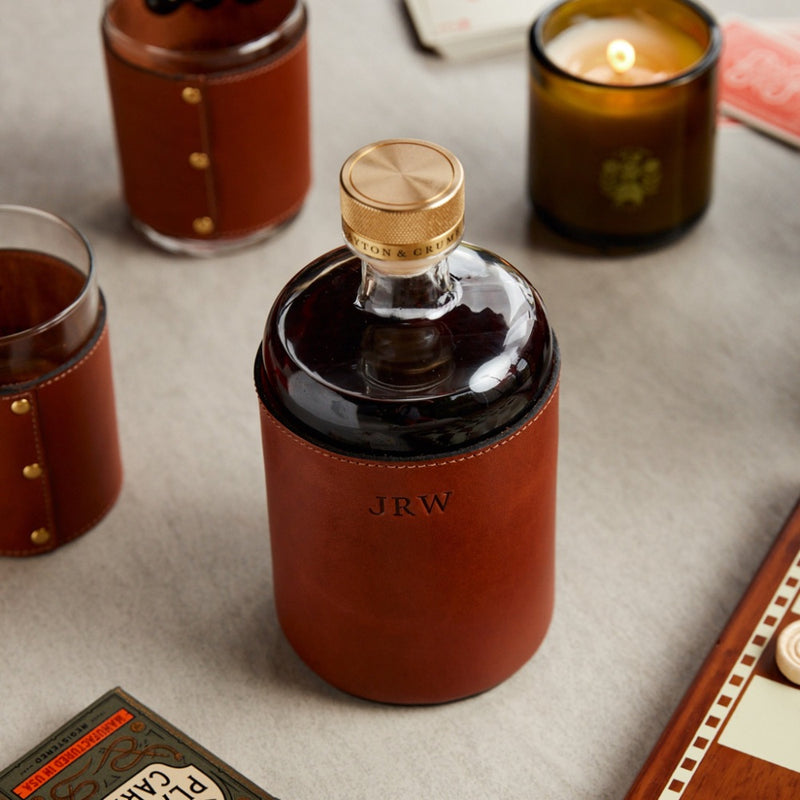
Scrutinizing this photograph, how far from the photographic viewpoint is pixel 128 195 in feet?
3.65

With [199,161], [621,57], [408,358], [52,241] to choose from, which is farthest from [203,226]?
[408,358]

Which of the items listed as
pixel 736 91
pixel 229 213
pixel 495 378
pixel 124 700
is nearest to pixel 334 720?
pixel 124 700

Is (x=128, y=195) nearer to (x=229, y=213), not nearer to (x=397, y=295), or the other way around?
(x=229, y=213)

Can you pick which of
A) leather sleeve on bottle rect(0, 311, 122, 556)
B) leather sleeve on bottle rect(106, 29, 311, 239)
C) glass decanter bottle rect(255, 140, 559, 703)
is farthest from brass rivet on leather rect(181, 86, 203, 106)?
glass decanter bottle rect(255, 140, 559, 703)

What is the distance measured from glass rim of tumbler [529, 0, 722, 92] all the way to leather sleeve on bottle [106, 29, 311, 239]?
172 mm

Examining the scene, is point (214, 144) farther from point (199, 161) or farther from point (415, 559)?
point (415, 559)

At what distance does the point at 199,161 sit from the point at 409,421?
44 cm

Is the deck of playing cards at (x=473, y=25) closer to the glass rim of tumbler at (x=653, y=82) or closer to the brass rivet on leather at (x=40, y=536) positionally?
the glass rim of tumbler at (x=653, y=82)

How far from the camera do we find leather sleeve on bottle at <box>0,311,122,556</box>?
2.72ft

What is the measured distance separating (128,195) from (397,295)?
0.47 meters

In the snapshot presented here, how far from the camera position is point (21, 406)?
820mm

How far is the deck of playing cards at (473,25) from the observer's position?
129 centimetres

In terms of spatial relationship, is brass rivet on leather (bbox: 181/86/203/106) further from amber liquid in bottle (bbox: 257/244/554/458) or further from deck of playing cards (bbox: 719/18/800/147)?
deck of playing cards (bbox: 719/18/800/147)

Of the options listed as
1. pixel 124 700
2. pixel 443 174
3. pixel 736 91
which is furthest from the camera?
pixel 736 91
